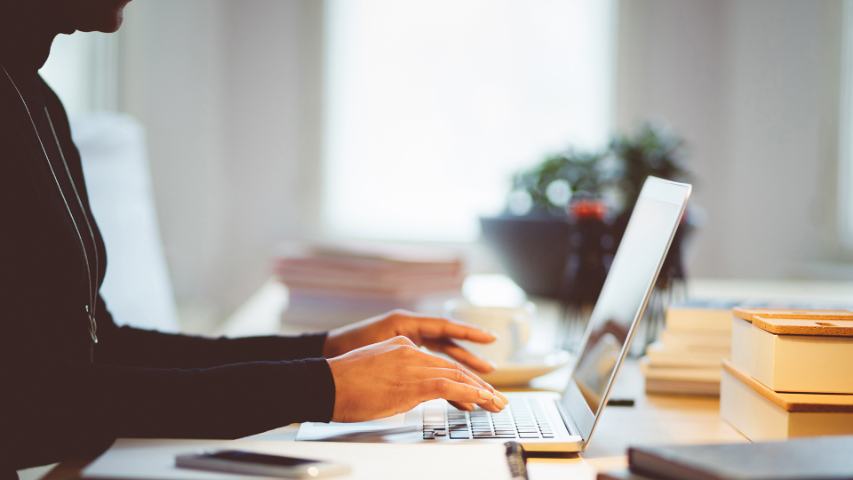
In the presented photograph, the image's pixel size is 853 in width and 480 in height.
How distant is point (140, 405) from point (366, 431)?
0.70ft

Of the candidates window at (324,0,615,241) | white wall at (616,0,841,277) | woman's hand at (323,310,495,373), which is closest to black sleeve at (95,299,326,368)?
woman's hand at (323,310,495,373)

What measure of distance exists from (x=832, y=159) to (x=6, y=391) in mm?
3379

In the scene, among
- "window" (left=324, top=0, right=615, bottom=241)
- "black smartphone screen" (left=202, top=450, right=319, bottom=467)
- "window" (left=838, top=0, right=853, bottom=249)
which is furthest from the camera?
"window" (left=324, top=0, right=615, bottom=241)

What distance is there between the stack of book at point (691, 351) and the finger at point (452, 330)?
23 cm

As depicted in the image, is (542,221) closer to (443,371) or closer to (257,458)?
(443,371)

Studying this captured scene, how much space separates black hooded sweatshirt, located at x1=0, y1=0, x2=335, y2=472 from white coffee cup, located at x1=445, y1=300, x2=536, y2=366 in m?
0.40

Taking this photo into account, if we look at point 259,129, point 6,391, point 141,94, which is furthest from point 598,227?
point 259,129

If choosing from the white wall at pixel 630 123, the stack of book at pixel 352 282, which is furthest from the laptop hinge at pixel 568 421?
the white wall at pixel 630 123

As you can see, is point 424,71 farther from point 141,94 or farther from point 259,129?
point 141,94

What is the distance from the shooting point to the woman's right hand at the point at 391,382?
782 millimetres

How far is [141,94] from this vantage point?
294cm

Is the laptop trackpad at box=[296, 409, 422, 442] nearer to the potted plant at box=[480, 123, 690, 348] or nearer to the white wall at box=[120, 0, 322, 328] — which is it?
the potted plant at box=[480, 123, 690, 348]

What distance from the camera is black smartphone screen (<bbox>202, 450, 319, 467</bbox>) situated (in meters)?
0.64

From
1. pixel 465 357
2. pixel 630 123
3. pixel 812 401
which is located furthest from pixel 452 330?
pixel 630 123
